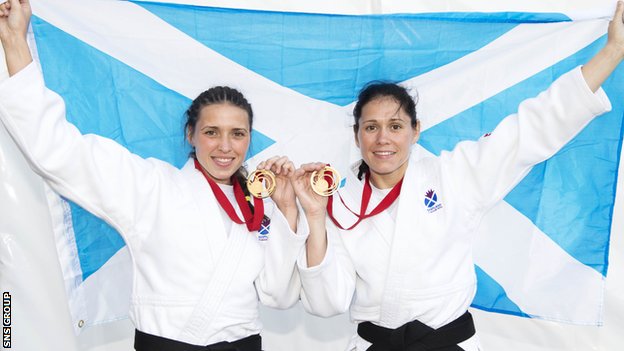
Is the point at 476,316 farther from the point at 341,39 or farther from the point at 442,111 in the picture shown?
the point at 341,39

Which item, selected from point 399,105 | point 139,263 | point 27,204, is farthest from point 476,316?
point 27,204

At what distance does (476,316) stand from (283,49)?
2053 mm

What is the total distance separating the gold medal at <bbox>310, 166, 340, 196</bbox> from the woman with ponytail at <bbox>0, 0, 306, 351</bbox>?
121mm

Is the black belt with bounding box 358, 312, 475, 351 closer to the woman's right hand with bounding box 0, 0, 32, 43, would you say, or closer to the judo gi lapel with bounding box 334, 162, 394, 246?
the judo gi lapel with bounding box 334, 162, 394, 246

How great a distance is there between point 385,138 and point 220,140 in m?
0.74

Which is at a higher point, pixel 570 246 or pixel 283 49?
pixel 283 49

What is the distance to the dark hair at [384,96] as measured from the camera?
307 centimetres

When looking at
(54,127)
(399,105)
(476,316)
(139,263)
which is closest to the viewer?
(54,127)

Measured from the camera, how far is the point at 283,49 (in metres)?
3.30

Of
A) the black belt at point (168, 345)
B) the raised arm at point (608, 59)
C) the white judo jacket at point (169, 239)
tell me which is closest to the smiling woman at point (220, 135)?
the white judo jacket at point (169, 239)

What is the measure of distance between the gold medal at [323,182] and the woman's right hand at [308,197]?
28 millimetres

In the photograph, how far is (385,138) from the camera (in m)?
2.93

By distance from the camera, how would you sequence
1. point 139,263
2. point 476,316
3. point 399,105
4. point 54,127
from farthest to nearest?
point 476,316 < point 399,105 < point 139,263 < point 54,127

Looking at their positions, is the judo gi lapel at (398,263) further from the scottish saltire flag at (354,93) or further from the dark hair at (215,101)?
the dark hair at (215,101)
